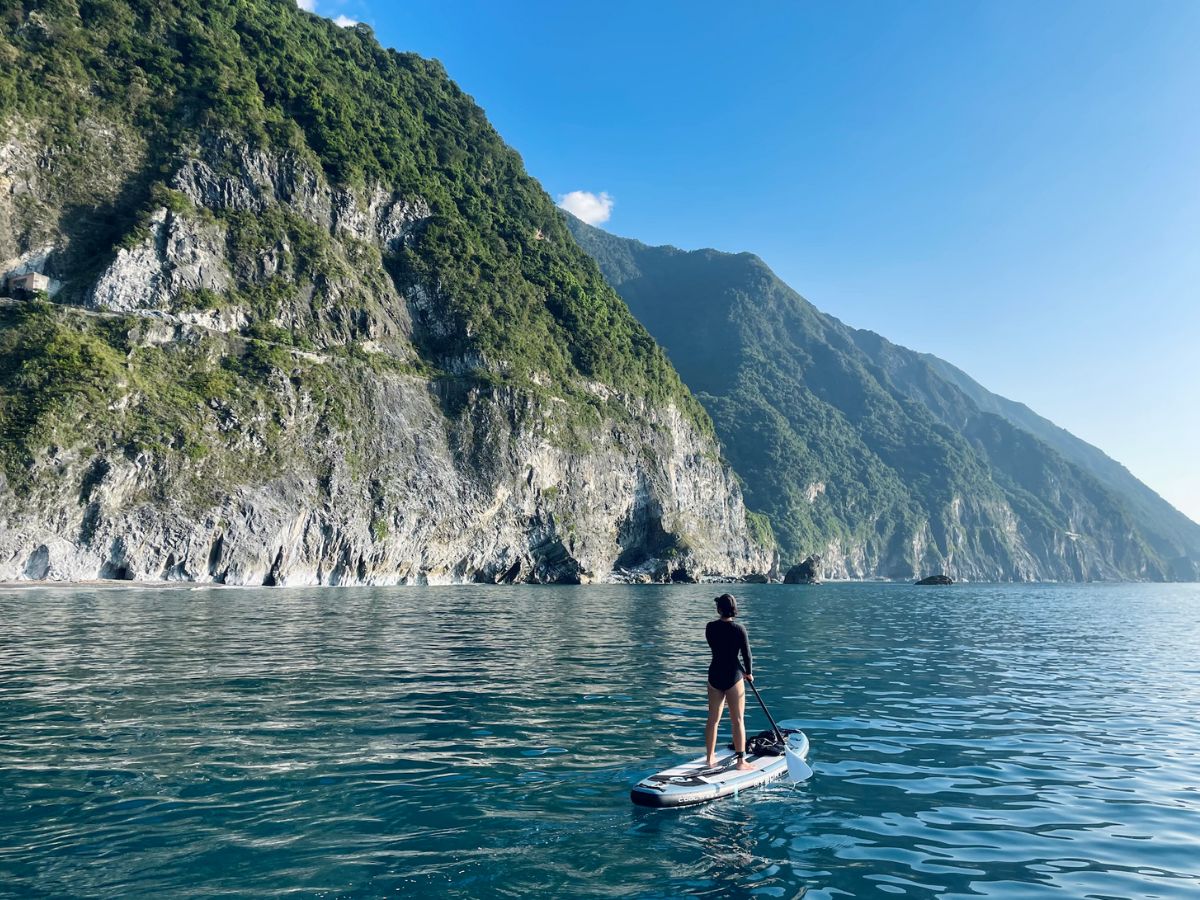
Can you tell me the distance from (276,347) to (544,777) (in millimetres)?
74329

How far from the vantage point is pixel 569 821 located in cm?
902

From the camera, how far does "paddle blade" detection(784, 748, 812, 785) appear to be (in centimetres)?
1136

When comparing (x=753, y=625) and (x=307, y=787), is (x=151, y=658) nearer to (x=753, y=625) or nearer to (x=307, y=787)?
(x=307, y=787)

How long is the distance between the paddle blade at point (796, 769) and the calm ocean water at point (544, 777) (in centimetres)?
→ 22

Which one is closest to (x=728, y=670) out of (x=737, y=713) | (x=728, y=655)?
(x=728, y=655)

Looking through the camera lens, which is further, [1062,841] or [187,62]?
[187,62]

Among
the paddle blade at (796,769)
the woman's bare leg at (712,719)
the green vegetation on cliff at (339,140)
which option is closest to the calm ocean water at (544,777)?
the paddle blade at (796,769)

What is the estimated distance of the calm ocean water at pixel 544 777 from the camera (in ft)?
25.0

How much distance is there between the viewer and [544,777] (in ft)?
35.4

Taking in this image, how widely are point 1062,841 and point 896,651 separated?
68.2ft

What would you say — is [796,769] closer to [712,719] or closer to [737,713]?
[737,713]

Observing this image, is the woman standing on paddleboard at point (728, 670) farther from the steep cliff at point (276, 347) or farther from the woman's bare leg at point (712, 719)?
the steep cliff at point (276, 347)

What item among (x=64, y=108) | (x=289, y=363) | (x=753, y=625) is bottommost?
(x=753, y=625)

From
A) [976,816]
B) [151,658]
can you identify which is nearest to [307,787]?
[976,816]
